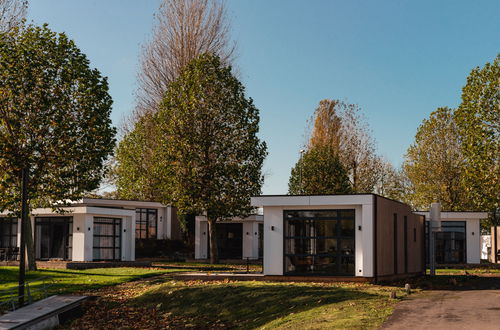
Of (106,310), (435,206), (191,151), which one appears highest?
(191,151)

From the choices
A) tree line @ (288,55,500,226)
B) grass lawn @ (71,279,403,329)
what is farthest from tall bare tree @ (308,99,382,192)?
grass lawn @ (71,279,403,329)

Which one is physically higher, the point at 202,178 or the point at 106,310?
the point at 202,178

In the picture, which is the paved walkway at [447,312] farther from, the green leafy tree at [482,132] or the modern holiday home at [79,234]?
the modern holiday home at [79,234]

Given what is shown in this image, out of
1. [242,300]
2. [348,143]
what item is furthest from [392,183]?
[242,300]

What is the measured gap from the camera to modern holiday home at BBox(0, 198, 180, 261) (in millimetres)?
31797

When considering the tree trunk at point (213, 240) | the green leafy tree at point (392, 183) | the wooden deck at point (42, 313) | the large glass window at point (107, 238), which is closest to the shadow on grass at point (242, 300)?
the wooden deck at point (42, 313)

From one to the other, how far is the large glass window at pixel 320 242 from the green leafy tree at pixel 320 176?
69.4ft

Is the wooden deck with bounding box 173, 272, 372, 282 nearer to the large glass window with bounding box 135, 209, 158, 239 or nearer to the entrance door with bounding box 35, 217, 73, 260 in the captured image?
the entrance door with bounding box 35, 217, 73, 260

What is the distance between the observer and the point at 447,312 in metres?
13.8

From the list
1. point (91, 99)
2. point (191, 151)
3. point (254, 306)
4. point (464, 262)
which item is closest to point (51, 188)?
point (91, 99)

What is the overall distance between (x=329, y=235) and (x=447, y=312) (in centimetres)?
818

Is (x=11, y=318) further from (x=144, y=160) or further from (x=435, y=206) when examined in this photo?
(x=144, y=160)

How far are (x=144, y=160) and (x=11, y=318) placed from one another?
27718mm

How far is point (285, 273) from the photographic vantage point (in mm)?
22047
